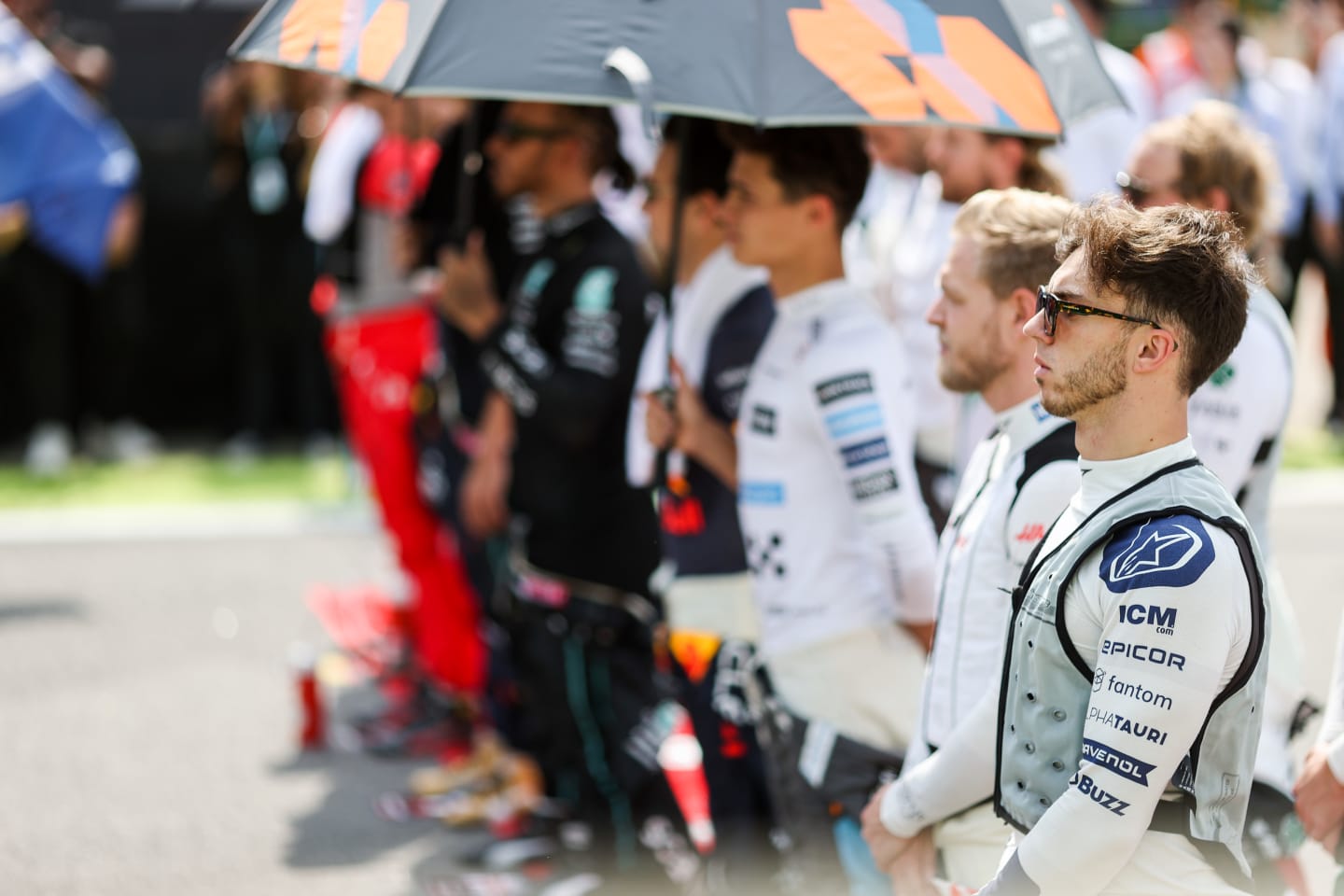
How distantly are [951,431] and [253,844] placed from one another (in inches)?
97.9

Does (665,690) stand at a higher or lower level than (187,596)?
higher

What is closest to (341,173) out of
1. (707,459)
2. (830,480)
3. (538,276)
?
(538,276)

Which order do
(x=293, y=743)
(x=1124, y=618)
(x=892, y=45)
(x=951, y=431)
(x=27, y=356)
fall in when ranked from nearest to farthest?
(x=1124, y=618), (x=892, y=45), (x=951, y=431), (x=293, y=743), (x=27, y=356)

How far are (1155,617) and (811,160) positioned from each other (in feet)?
6.09

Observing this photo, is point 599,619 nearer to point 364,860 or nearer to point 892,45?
point 364,860

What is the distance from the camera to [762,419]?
378cm

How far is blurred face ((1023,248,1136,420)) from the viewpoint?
2.39m

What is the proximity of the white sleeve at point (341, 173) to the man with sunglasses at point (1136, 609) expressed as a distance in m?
4.70

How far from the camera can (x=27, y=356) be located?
1170 cm

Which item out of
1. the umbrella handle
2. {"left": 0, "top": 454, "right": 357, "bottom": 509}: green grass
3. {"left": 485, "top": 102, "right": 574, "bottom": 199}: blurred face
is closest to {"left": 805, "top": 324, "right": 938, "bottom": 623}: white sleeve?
the umbrella handle

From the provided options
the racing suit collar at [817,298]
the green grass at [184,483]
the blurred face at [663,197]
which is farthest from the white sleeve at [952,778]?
the green grass at [184,483]

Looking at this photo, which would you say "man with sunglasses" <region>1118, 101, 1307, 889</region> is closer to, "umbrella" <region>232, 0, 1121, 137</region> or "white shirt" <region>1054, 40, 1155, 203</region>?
"umbrella" <region>232, 0, 1121, 137</region>

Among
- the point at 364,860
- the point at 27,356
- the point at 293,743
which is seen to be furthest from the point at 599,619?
the point at 27,356

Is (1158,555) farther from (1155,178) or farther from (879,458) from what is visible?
(1155,178)
